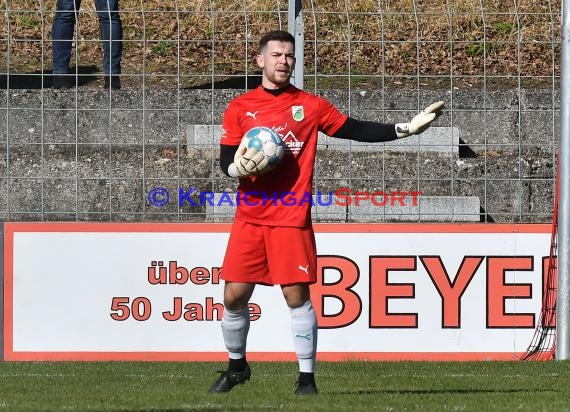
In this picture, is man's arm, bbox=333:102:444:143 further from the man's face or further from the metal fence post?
the metal fence post

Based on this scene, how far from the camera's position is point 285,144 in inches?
280

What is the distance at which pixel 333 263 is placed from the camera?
34.4ft

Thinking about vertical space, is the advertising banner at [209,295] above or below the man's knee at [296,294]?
below

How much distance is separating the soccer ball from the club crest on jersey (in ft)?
0.75

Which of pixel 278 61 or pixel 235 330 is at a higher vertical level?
pixel 278 61

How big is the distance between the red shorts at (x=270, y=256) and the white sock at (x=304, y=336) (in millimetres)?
204

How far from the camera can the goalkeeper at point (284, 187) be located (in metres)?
7.12

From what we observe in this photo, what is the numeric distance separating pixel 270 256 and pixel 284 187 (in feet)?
1.25

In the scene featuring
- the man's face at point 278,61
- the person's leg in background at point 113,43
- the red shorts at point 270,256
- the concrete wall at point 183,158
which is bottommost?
the red shorts at point 270,256

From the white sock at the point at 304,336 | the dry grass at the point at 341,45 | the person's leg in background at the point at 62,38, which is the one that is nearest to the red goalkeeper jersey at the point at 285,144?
the white sock at the point at 304,336

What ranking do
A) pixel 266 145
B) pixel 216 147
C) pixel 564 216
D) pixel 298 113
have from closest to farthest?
pixel 266 145
pixel 298 113
pixel 564 216
pixel 216 147

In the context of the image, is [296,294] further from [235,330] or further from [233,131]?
[233,131]

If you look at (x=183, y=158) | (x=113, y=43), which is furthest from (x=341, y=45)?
(x=183, y=158)

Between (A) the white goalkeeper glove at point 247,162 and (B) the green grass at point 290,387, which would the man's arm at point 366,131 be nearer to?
(A) the white goalkeeper glove at point 247,162
